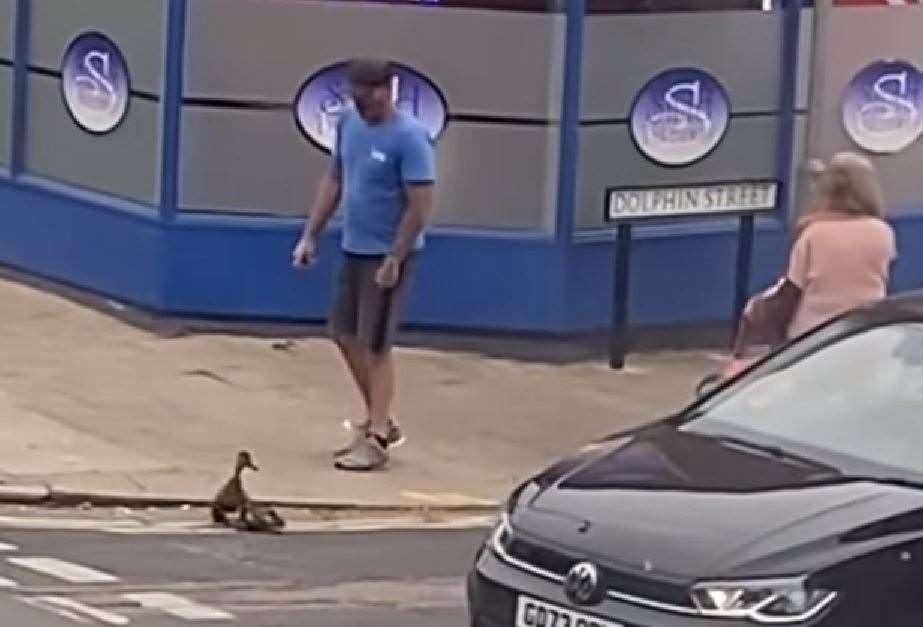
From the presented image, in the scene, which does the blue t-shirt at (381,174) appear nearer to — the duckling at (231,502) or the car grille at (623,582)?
the duckling at (231,502)

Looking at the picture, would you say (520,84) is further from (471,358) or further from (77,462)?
(77,462)

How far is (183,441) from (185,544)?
2.22 metres

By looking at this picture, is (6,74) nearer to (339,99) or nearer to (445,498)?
(339,99)

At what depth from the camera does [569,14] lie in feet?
54.9

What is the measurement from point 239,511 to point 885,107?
736 cm

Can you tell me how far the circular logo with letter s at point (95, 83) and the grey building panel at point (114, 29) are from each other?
66 mm

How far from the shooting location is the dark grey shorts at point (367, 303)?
13.4 metres

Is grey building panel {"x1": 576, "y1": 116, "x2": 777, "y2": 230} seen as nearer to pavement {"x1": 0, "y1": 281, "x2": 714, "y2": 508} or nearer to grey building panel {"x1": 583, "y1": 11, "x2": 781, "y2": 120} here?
grey building panel {"x1": 583, "y1": 11, "x2": 781, "y2": 120}

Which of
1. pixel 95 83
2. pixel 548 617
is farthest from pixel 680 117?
pixel 548 617

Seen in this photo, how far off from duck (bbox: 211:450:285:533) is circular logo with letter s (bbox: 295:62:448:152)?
4.68 metres

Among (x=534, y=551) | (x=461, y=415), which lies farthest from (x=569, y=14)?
(x=534, y=551)

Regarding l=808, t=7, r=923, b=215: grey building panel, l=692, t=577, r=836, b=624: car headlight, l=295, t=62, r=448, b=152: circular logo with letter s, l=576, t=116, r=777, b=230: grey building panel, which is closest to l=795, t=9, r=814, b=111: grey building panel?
l=808, t=7, r=923, b=215: grey building panel

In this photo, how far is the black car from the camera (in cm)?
734

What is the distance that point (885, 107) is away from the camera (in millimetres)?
18203
